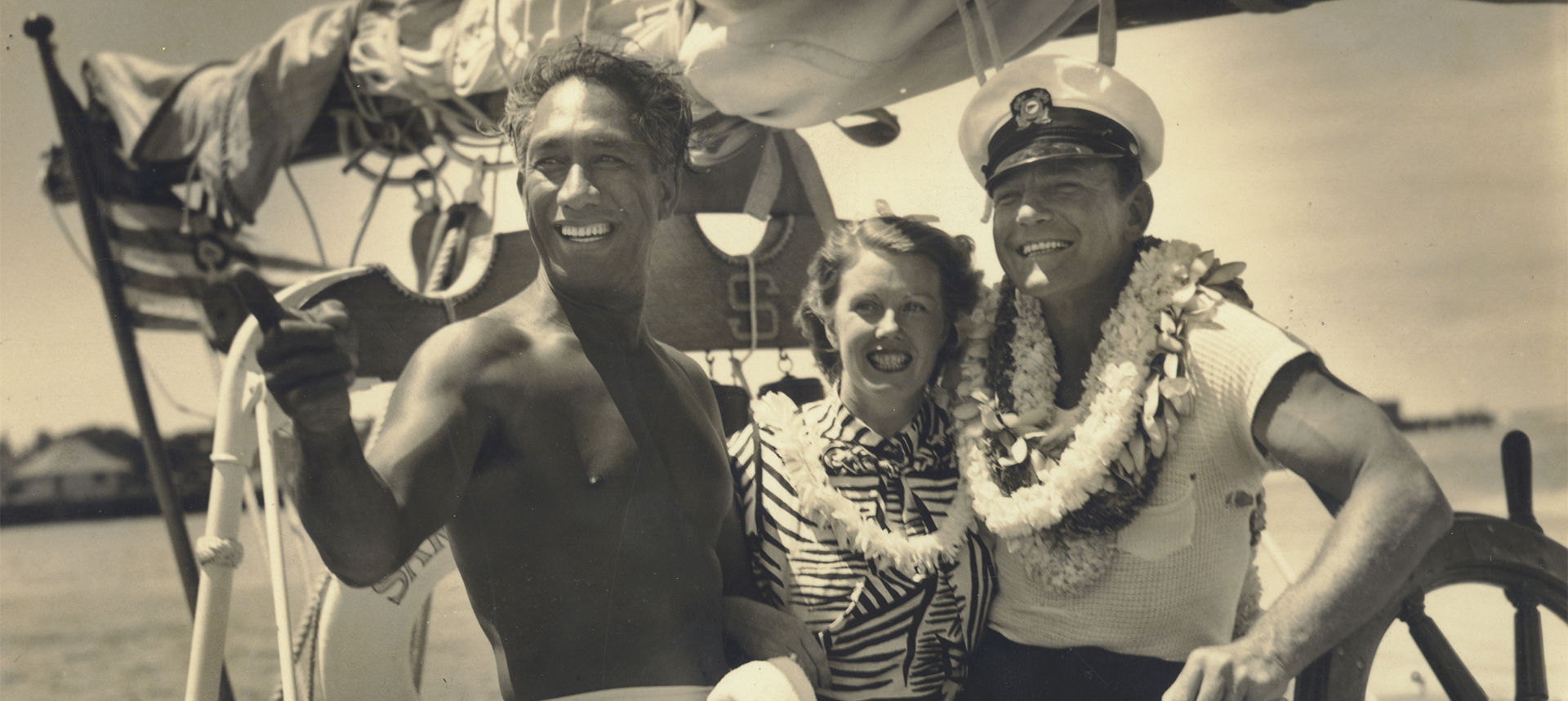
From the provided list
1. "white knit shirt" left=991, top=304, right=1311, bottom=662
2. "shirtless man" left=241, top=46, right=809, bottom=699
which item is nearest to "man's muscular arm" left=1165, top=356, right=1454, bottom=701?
"white knit shirt" left=991, top=304, right=1311, bottom=662

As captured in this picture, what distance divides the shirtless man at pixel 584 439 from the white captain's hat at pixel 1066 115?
1.93 ft

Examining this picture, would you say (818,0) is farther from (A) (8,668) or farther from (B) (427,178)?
(A) (8,668)

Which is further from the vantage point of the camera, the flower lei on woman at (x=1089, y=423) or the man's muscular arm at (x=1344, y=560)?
the flower lei on woman at (x=1089, y=423)

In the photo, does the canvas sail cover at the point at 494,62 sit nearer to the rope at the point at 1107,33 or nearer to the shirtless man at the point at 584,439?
the rope at the point at 1107,33

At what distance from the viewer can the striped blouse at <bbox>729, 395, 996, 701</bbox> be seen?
6.17ft

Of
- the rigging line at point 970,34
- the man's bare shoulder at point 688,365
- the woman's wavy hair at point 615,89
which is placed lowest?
the man's bare shoulder at point 688,365

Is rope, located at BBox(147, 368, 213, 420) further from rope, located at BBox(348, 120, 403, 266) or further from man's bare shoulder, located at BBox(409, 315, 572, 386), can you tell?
man's bare shoulder, located at BBox(409, 315, 572, 386)

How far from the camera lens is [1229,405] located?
1760mm

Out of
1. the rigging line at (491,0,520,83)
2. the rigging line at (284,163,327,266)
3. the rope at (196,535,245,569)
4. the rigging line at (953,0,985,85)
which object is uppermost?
the rigging line at (953,0,985,85)

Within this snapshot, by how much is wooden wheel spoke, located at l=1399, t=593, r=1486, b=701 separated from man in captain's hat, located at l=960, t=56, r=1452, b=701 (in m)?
0.34

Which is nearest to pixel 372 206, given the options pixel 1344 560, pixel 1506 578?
pixel 1344 560

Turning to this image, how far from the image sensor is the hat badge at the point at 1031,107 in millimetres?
1883

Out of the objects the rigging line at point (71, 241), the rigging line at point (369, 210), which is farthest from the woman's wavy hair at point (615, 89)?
the rigging line at point (71, 241)

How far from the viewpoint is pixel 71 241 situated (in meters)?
2.57
